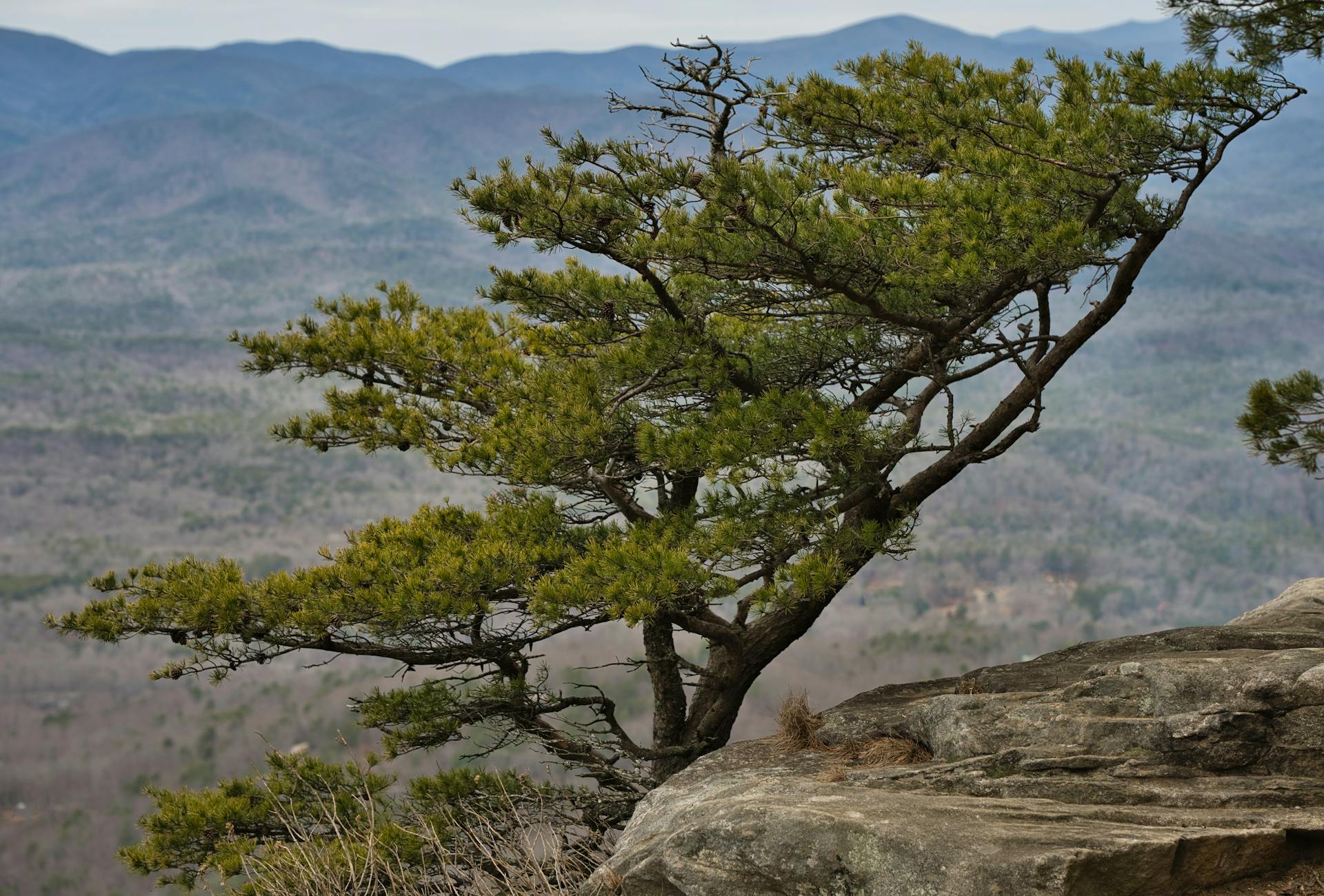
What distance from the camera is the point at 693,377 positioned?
6547 millimetres

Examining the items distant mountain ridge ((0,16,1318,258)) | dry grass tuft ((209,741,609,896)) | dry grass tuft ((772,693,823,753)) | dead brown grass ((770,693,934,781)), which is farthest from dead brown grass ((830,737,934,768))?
distant mountain ridge ((0,16,1318,258))

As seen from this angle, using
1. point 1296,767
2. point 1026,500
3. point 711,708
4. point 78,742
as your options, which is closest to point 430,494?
point 78,742

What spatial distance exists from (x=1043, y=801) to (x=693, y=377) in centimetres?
334

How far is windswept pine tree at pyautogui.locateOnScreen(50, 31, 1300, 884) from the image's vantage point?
213 inches

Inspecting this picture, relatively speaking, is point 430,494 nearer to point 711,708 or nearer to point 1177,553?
point 1177,553

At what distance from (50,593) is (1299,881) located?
155ft

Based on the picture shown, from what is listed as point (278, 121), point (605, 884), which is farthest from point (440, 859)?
point (278, 121)

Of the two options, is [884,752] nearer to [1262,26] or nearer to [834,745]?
[834,745]

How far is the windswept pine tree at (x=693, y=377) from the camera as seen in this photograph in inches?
213

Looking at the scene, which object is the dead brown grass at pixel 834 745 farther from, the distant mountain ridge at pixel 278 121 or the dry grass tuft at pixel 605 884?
the distant mountain ridge at pixel 278 121

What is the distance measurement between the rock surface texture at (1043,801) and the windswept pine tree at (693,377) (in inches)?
43.7

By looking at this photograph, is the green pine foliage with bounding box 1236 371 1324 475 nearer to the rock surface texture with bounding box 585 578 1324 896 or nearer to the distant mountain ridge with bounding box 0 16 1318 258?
the rock surface texture with bounding box 585 578 1324 896

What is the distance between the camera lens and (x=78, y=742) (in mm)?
33469

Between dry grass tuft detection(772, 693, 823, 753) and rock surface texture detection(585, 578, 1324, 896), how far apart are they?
0.84 feet
